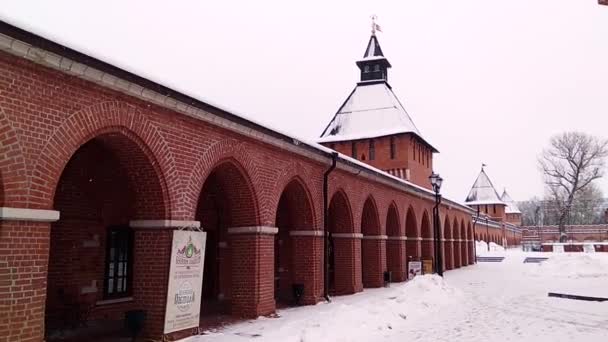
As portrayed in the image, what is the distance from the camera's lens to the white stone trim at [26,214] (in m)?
5.95

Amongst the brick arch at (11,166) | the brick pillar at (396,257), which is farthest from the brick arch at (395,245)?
the brick arch at (11,166)

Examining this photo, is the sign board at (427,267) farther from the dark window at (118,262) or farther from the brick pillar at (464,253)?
the brick pillar at (464,253)

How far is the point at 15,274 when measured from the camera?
239 inches

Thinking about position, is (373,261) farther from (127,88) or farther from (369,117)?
(369,117)

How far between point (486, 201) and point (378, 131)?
42067 mm

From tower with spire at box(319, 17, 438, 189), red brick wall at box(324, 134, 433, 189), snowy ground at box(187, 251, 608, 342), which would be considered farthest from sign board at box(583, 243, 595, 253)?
snowy ground at box(187, 251, 608, 342)

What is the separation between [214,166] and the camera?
9812 mm

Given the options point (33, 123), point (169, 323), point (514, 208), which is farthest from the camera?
point (514, 208)

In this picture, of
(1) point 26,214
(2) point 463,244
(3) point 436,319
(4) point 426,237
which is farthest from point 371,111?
(1) point 26,214

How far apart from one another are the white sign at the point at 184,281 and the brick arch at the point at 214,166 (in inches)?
18.8

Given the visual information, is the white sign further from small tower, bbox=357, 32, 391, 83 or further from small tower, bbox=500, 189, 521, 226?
small tower, bbox=500, 189, 521, 226

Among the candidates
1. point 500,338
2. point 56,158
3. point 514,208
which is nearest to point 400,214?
point 500,338

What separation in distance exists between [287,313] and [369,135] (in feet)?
74.9

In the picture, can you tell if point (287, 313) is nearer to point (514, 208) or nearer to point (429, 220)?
point (429, 220)
